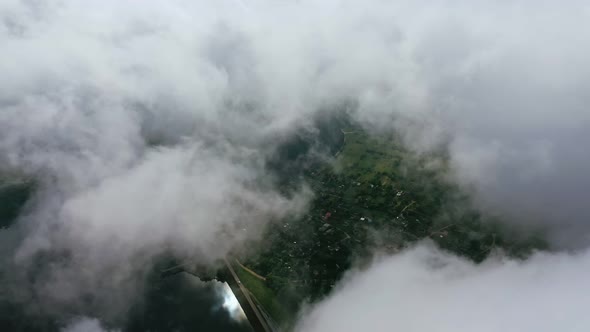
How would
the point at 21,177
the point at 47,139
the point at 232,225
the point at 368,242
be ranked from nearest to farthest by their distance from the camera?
the point at 368,242, the point at 232,225, the point at 21,177, the point at 47,139

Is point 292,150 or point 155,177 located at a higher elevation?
point 155,177

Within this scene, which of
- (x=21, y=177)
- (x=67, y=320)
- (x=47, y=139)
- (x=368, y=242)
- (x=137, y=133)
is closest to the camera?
(x=67, y=320)

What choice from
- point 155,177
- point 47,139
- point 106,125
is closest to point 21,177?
point 47,139

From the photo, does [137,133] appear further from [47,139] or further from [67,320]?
[67,320]

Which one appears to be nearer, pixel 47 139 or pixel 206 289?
pixel 206 289

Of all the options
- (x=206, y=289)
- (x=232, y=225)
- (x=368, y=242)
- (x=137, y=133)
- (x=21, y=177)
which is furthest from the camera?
(x=137, y=133)

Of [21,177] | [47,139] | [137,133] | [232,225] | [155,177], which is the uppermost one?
[47,139]

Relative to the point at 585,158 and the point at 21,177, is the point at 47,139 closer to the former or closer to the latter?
the point at 21,177

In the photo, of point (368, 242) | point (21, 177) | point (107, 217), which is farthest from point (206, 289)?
point (21, 177)

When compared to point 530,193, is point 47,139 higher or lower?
higher
